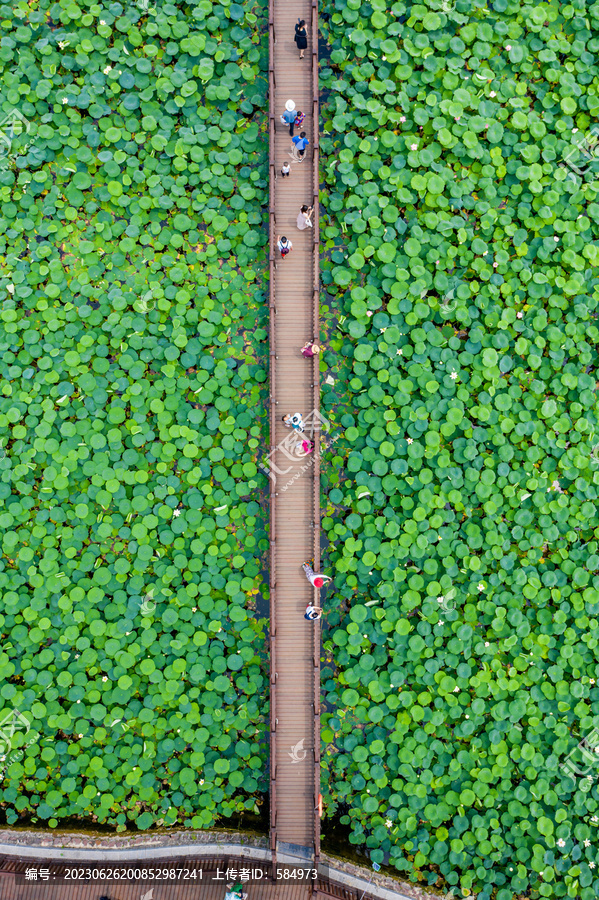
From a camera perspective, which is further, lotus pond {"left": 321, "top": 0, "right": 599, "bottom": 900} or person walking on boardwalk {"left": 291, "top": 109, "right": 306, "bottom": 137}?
person walking on boardwalk {"left": 291, "top": 109, "right": 306, "bottom": 137}

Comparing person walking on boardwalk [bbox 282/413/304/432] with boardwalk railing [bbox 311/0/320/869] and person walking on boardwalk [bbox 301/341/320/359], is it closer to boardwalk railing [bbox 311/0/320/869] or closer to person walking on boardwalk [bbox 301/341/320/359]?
boardwalk railing [bbox 311/0/320/869]

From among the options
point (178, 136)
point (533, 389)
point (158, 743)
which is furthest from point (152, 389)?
point (533, 389)

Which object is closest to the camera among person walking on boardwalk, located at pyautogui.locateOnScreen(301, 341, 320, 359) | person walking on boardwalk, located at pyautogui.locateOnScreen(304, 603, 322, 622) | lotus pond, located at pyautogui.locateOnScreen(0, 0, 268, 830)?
person walking on boardwalk, located at pyautogui.locateOnScreen(304, 603, 322, 622)

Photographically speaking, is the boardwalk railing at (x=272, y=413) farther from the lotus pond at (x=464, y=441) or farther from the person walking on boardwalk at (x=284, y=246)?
the lotus pond at (x=464, y=441)

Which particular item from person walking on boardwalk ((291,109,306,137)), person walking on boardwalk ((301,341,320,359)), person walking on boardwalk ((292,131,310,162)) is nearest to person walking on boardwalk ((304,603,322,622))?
person walking on boardwalk ((301,341,320,359))

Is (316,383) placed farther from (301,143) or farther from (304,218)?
(301,143)

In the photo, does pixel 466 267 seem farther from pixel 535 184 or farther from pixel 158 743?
pixel 158 743

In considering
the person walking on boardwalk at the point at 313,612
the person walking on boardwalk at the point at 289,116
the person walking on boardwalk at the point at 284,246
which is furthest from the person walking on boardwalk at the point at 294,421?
the person walking on boardwalk at the point at 289,116
